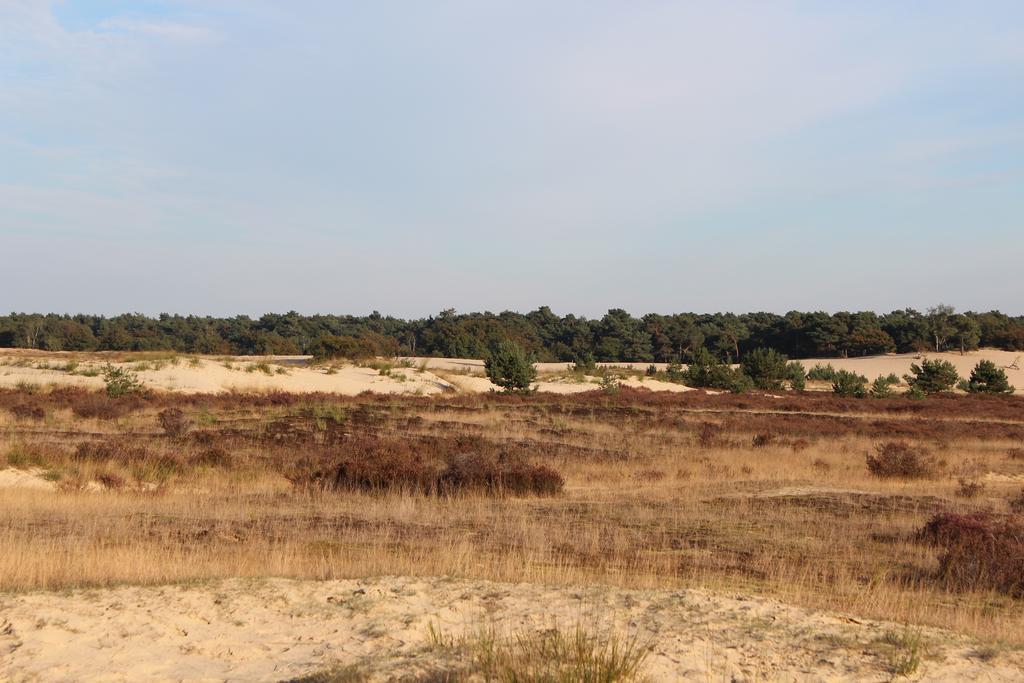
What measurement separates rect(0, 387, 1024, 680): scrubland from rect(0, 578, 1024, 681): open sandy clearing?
45 centimetres

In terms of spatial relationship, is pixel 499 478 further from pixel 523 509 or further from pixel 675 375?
pixel 675 375

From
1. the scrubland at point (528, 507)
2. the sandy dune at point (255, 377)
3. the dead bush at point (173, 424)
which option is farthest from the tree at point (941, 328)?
the dead bush at point (173, 424)

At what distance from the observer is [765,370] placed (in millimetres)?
56719

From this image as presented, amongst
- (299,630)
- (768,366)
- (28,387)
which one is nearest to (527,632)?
(299,630)

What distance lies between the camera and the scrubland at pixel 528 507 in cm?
818

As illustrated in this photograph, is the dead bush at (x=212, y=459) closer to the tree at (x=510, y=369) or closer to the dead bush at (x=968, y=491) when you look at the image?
the dead bush at (x=968, y=491)

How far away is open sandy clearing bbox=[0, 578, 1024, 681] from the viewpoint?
5.46m

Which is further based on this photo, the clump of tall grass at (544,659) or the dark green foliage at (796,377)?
the dark green foliage at (796,377)

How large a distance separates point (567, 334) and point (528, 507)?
95826mm

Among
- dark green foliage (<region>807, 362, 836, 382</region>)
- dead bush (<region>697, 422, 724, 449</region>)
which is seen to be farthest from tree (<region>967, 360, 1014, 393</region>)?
dead bush (<region>697, 422, 724, 449</region>)

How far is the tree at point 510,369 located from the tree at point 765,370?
18640 millimetres

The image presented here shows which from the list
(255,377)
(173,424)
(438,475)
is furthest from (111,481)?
(255,377)

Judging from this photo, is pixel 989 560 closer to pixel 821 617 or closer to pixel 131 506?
pixel 821 617

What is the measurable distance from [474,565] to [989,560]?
216 inches
